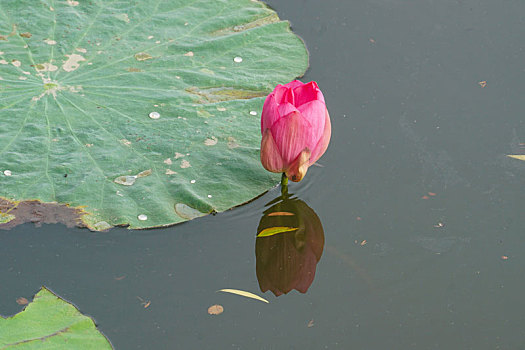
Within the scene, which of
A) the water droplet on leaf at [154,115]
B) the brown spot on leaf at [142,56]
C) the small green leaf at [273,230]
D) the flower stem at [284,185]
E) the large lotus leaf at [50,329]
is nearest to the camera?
the large lotus leaf at [50,329]

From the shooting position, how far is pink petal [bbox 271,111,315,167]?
178 cm

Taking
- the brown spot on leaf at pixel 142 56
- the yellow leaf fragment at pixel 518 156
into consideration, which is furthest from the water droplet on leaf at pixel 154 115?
the yellow leaf fragment at pixel 518 156

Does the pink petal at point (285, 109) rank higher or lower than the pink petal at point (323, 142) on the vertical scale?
higher

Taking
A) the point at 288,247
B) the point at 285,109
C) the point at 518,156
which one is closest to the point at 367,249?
the point at 288,247

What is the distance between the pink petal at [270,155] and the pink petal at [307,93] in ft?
0.45

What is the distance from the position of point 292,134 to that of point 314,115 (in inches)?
3.2

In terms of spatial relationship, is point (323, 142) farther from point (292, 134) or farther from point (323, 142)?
point (292, 134)

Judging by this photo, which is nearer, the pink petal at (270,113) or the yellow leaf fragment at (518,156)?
the pink petal at (270,113)

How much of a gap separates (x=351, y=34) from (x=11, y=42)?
4.25ft

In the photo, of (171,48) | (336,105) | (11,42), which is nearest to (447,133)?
(336,105)

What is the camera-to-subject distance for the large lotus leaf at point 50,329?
147 cm

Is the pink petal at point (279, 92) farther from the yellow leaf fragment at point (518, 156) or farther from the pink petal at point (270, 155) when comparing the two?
the yellow leaf fragment at point (518, 156)

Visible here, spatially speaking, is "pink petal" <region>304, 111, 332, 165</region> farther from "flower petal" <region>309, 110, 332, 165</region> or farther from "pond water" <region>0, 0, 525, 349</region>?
"pond water" <region>0, 0, 525, 349</region>

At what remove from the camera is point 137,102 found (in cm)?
213
